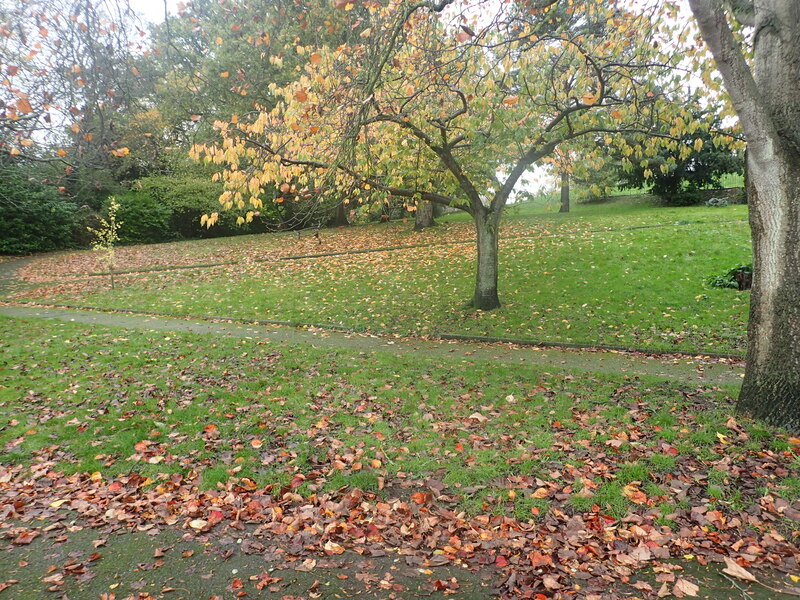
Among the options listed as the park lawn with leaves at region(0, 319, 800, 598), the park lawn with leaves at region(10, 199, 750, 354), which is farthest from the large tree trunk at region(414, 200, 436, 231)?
the park lawn with leaves at region(0, 319, 800, 598)

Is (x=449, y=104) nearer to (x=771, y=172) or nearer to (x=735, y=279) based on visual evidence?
(x=771, y=172)

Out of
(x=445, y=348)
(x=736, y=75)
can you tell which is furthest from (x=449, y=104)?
(x=736, y=75)

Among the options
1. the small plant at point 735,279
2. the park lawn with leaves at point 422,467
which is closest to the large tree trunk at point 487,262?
the park lawn with leaves at point 422,467

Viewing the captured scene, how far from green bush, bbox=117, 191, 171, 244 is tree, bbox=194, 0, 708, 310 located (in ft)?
60.7

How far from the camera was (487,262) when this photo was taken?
11.1 m

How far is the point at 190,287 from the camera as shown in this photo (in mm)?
15250

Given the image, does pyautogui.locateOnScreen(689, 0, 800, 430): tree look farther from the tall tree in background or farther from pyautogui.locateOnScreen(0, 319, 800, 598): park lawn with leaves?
the tall tree in background

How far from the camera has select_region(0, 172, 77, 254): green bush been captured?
22078 millimetres

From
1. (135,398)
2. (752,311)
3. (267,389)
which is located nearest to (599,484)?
(752,311)

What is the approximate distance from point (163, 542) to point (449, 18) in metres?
7.88

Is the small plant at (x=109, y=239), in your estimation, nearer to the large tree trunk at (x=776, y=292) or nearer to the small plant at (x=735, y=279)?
the large tree trunk at (x=776, y=292)

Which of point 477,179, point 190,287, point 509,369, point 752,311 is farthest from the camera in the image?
point 190,287

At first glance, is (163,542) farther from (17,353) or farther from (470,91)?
(470,91)

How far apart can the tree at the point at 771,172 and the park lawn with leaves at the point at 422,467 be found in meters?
0.51
